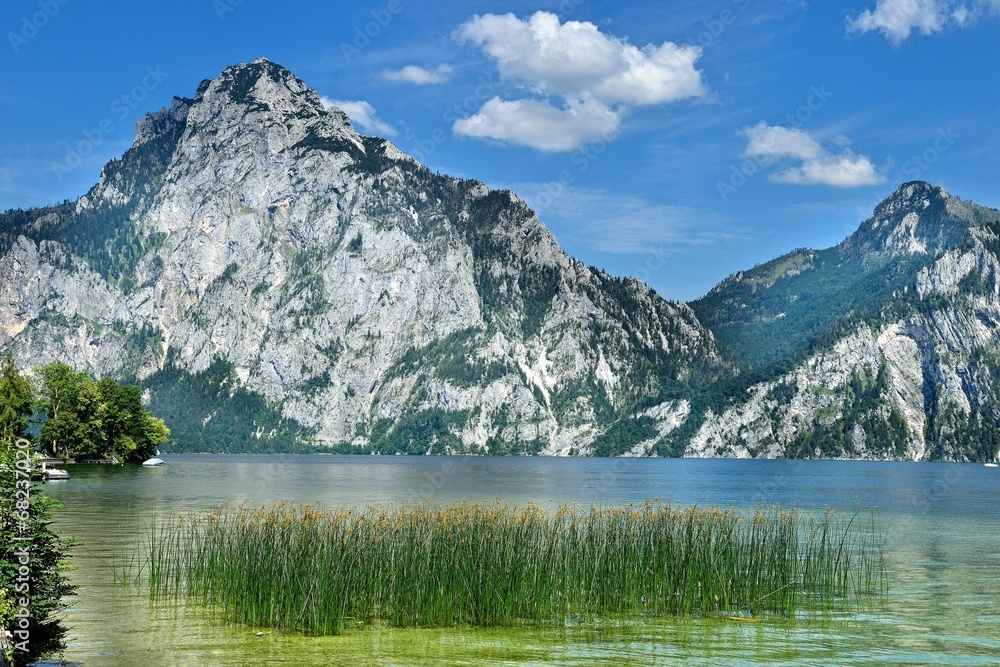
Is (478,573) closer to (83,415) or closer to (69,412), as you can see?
(69,412)

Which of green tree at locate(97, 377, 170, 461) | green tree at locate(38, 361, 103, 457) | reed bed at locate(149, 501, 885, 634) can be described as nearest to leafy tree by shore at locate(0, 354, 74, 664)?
reed bed at locate(149, 501, 885, 634)

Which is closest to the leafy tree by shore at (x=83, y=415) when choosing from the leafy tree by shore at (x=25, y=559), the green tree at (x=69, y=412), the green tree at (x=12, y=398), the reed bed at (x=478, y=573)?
the green tree at (x=69, y=412)

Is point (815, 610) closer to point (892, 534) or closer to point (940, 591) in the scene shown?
point (940, 591)

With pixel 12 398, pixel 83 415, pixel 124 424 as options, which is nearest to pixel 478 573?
pixel 12 398

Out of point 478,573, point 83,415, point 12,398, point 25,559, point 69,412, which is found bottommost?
point 478,573

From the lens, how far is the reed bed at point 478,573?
86.9ft

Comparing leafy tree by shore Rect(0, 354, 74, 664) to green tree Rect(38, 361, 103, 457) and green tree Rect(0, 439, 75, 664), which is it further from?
green tree Rect(38, 361, 103, 457)

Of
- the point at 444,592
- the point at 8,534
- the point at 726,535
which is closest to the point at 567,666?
the point at 444,592

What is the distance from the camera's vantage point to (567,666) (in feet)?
74.8

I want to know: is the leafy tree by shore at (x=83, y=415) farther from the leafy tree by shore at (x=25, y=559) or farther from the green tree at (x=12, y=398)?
the leafy tree by shore at (x=25, y=559)

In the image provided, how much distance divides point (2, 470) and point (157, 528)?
28.0 meters

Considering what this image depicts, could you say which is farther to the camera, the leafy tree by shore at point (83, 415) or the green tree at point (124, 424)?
the green tree at point (124, 424)

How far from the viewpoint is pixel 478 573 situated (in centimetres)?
2744

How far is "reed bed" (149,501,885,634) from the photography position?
2648 centimetres
